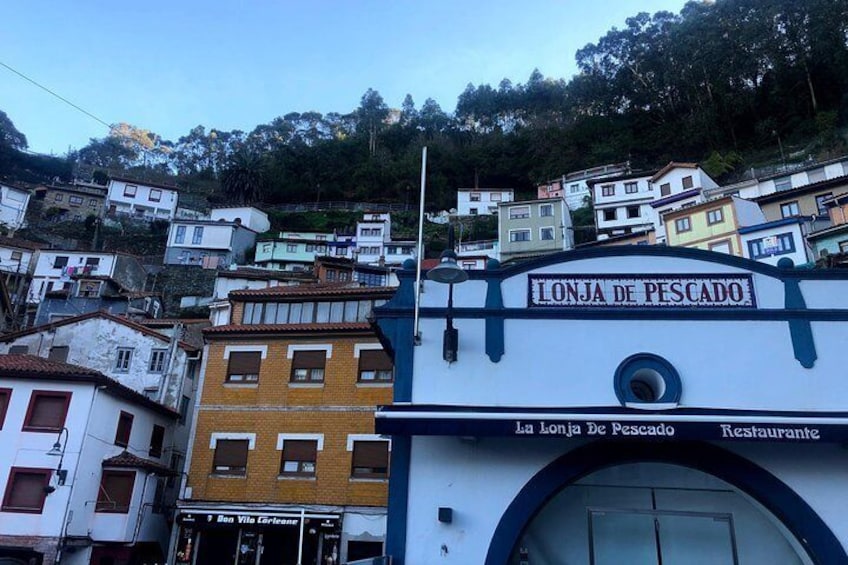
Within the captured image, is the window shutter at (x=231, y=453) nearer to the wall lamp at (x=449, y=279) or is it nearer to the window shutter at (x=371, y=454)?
the window shutter at (x=371, y=454)

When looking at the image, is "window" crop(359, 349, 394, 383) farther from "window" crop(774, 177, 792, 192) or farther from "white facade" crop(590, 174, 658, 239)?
"white facade" crop(590, 174, 658, 239)

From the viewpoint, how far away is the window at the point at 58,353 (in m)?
32.5

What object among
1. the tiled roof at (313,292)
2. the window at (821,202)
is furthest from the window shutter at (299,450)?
the window at (821,202)

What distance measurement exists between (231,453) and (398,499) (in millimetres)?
15889

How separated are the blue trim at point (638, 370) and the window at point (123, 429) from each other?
21.4 meters

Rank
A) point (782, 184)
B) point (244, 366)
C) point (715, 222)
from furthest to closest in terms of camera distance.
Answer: point (782, 184) < point (715, 222) < point (244, 366)

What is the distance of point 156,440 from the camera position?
28.7m

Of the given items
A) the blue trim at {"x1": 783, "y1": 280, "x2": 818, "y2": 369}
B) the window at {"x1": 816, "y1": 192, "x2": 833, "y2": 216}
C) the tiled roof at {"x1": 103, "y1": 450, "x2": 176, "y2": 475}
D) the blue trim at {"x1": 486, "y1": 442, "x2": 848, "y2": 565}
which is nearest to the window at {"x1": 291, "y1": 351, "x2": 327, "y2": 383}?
the tiled roof at {"x1": 103, "y1": 450, "x2": 176, "y2": 475}

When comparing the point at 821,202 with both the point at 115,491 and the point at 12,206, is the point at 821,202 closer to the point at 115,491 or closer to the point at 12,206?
the point at 115,491

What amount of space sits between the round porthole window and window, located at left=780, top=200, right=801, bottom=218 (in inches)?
1751

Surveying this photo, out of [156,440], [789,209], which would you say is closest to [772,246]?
[789,209]

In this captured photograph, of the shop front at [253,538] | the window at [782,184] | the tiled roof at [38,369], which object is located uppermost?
the window at [782,184]

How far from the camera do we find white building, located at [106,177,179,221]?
80500mm

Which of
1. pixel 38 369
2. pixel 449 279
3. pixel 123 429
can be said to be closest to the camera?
pixel 449 279
